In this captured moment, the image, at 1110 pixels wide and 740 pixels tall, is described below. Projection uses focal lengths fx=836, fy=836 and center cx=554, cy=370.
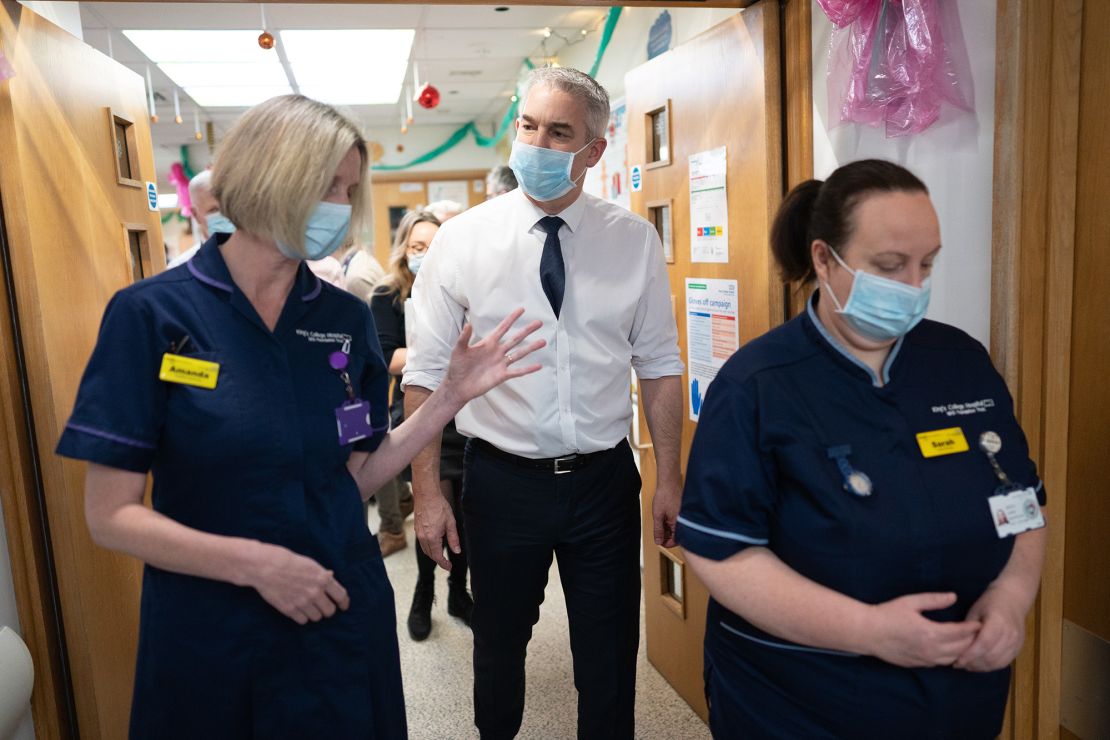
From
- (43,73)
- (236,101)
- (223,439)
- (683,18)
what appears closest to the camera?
(223,439)

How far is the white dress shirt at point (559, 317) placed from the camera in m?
1.87

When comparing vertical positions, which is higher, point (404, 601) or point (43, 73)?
point (43, 73)

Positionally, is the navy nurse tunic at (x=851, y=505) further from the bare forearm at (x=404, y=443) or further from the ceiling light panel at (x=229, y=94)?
the ceiling light panel at (x=229, y=94)

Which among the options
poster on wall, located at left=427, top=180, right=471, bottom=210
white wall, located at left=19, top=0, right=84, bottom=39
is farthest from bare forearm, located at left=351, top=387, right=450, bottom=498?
poster on wall, located at left=427, top=180, right=471, bottom=210

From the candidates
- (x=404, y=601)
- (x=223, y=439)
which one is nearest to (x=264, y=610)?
(x=223, y=439)

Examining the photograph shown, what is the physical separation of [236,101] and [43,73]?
20.6 feet

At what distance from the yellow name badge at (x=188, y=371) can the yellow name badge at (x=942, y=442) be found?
3.42 feet

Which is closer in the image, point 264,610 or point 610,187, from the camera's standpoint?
point 264,610

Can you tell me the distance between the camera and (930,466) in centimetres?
125

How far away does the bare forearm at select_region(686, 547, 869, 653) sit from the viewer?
1190mm

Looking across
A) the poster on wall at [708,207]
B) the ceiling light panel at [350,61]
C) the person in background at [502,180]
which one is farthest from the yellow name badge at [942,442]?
the ceiling light panel at [350,61]

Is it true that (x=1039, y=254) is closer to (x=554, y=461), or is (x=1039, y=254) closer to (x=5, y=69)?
(x=554, y=461)

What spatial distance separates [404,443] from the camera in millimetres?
1486

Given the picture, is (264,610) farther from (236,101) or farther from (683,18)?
(236,101)
